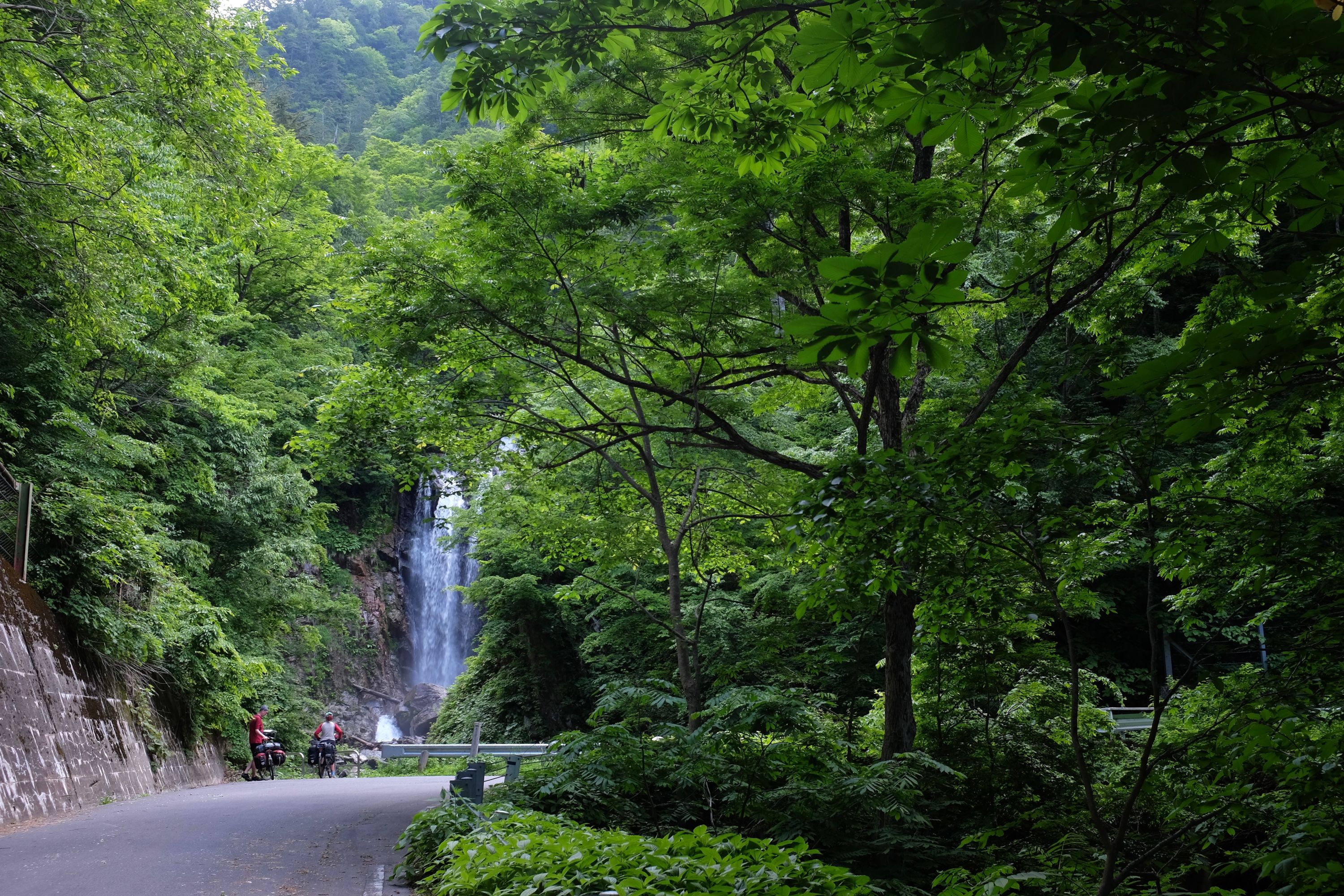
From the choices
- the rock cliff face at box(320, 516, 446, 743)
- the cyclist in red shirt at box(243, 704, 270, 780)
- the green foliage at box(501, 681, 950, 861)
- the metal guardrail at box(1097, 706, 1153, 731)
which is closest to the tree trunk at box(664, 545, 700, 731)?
the green foliage at box(501, 681, 950, 861)

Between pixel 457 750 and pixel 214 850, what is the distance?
5.04 meters

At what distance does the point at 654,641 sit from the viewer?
18.9 metres

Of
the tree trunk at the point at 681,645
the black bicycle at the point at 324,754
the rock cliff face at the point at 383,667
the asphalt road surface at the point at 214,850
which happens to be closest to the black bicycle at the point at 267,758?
the black bicycle at the point at 324,754

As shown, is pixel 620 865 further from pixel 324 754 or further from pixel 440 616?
pixel 440 616

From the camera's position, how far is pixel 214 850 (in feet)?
A: 22.6

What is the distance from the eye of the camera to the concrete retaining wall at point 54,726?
28.5 ft

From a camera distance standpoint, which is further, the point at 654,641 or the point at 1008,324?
the point at 1008,324

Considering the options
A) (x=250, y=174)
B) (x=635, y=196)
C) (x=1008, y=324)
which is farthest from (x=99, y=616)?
(x=1008, y=324)

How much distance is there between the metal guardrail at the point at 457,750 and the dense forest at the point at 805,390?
267 centimetres

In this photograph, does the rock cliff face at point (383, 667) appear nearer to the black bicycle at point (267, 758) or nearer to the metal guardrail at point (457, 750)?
the black bicycle at point (267, 758)

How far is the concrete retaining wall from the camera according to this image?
28.5ft

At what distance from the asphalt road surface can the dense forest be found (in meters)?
0.95

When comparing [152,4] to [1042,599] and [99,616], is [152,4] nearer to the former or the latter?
[99,616]

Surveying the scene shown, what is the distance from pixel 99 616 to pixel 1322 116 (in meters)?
13.6
